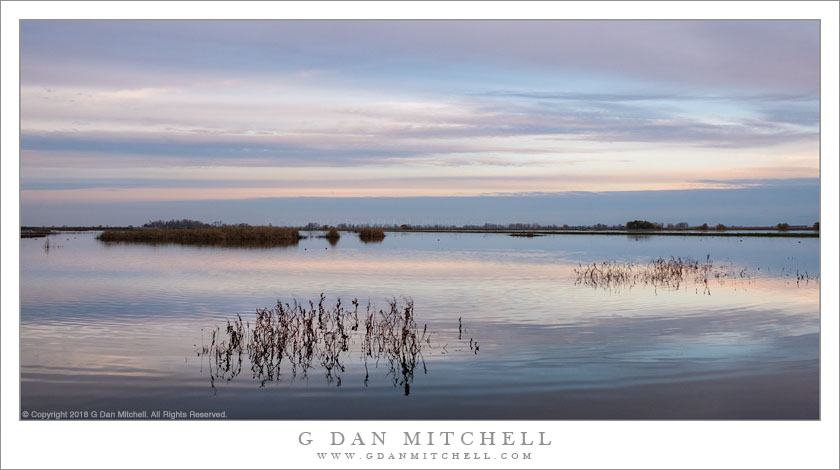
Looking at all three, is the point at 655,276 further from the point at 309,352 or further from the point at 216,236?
the point at 216,236

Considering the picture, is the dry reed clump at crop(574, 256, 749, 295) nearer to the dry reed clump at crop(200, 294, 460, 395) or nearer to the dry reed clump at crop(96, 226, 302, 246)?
the dry reed clump at crop(200, 294, 460, 395)

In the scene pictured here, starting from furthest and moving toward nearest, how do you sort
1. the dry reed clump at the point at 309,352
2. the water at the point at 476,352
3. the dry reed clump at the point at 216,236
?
the dry reed clump at the point at 216,236 < the dry reed clump at the point at 309,352 < the water at the point at 476,352

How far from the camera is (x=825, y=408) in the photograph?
935 cm

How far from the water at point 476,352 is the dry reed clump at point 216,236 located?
3421 cm

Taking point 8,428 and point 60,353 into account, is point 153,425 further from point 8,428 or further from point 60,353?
point 60,353

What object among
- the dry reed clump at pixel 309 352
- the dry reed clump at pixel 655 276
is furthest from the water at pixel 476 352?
the dry reed clump at pixel 655 276

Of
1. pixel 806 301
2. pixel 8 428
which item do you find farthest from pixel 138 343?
pixel 806 301

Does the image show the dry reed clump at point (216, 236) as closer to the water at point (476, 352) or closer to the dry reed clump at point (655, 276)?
the water at point (476, 352)

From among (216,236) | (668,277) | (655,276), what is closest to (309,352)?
(655,276)

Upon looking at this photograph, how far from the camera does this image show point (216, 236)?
196ft

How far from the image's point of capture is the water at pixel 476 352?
9.47 metres

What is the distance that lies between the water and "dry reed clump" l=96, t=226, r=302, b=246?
34.2m

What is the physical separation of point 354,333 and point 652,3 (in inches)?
337

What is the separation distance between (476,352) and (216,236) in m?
51.0
